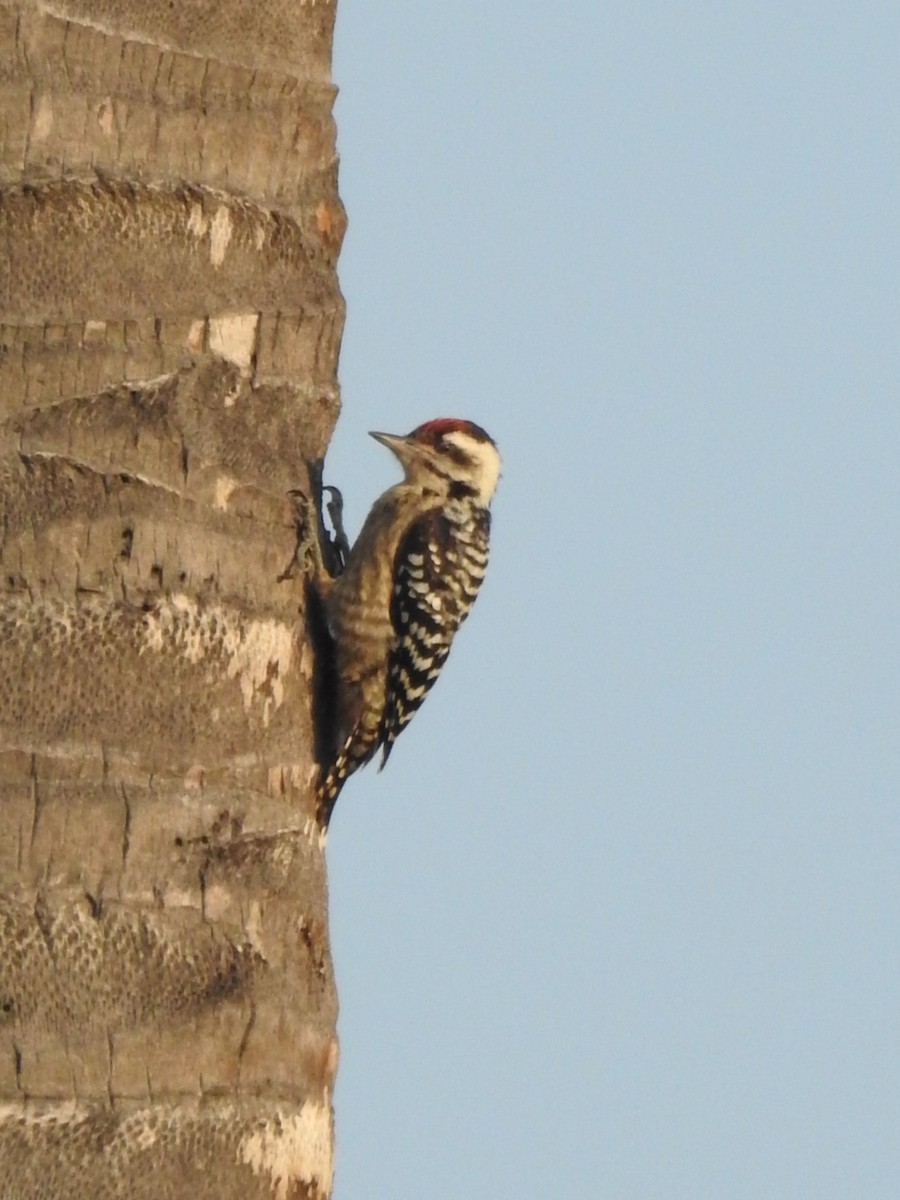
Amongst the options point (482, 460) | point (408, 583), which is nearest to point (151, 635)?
point (408, 583)

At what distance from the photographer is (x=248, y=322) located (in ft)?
15.7

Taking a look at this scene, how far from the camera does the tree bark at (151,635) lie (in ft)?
13.3

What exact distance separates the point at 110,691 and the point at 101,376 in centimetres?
66

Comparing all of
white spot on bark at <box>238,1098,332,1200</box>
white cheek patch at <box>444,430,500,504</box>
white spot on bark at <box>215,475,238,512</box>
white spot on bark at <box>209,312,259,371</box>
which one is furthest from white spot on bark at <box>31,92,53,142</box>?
white cheek patch at <box>444,430,500,504</box>

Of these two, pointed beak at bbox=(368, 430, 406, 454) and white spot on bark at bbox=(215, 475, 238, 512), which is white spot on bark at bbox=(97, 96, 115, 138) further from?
pointed beak at bbox=(368, 430, 406, 454)

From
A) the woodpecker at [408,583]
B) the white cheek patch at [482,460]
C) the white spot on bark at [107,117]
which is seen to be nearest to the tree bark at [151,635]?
the white spot on bark at [107,117]

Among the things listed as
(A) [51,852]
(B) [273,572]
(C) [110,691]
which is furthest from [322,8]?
(A) [51,852]

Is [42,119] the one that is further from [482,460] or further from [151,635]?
[482,460]

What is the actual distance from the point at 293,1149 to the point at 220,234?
77.0 inches

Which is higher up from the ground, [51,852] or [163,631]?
[163,631]

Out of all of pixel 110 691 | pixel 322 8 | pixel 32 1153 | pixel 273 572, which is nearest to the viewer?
pixel 32 1153

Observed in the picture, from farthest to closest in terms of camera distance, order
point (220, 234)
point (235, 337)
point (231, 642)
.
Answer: point (235, 337)
point (220, 234)
point (231, 642)

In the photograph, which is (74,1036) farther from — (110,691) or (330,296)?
(330,296)

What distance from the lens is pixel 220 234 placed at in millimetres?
4629
